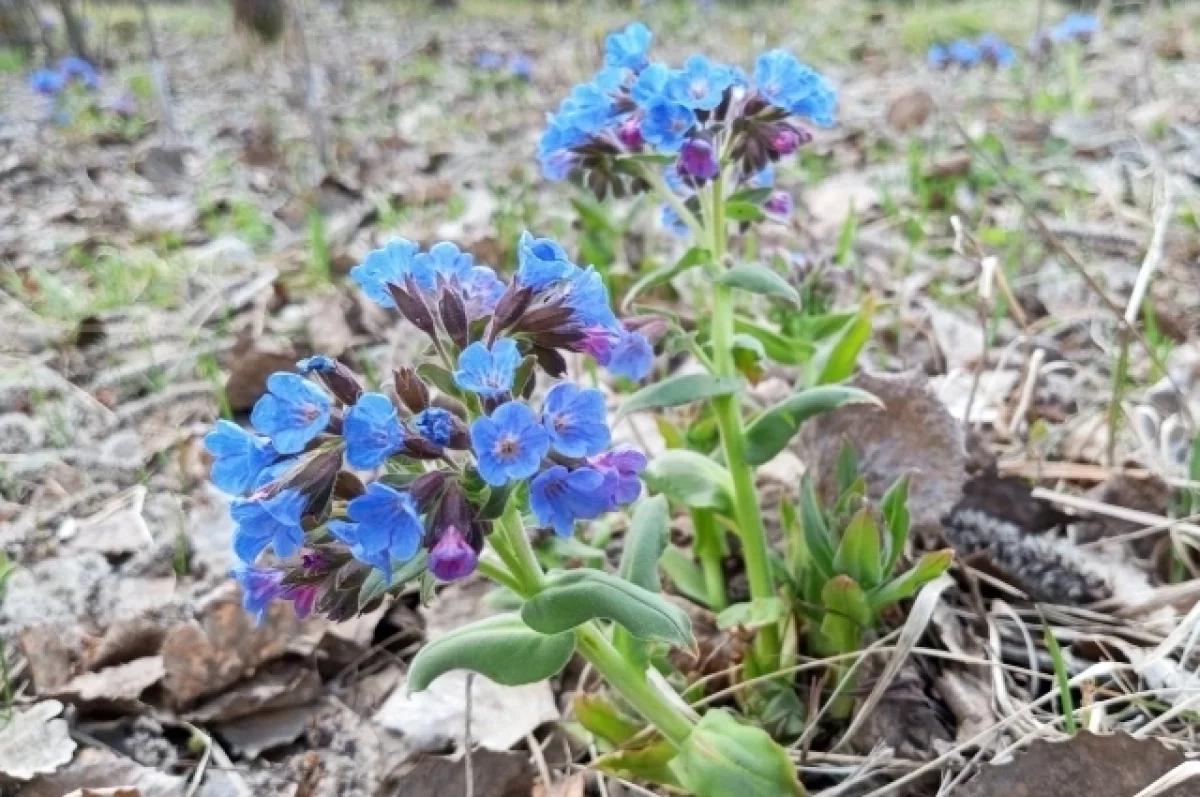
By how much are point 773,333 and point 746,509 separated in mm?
469

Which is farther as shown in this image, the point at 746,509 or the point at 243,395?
the point at 243,395

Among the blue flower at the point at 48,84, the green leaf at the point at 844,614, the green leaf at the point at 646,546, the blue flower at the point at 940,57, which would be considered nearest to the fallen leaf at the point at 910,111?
the blue flower at the point at 940,57

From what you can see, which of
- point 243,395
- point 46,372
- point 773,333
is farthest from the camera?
point 46,372

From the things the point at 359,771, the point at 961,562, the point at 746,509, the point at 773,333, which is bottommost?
the point at 359,771

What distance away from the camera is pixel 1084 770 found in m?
1.49

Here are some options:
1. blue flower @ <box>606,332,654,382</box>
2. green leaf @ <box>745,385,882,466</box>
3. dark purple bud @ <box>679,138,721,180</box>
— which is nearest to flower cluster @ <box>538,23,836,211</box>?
dark purple bud @ <box>679,138,721,180</box>

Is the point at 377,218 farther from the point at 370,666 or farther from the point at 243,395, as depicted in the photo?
the point at 370,666

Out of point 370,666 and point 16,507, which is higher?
point 16,507

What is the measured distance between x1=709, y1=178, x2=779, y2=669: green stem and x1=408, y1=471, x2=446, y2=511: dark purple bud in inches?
29.4

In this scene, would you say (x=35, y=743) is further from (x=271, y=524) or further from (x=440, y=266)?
(x=440, y=266)

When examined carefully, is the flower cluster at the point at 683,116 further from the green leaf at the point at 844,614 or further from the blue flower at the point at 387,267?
the green leaf at the point at 844,614

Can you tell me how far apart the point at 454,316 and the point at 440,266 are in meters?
0.09

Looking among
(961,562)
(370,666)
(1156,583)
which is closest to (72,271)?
(370,666)

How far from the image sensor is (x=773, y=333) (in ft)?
7.48
